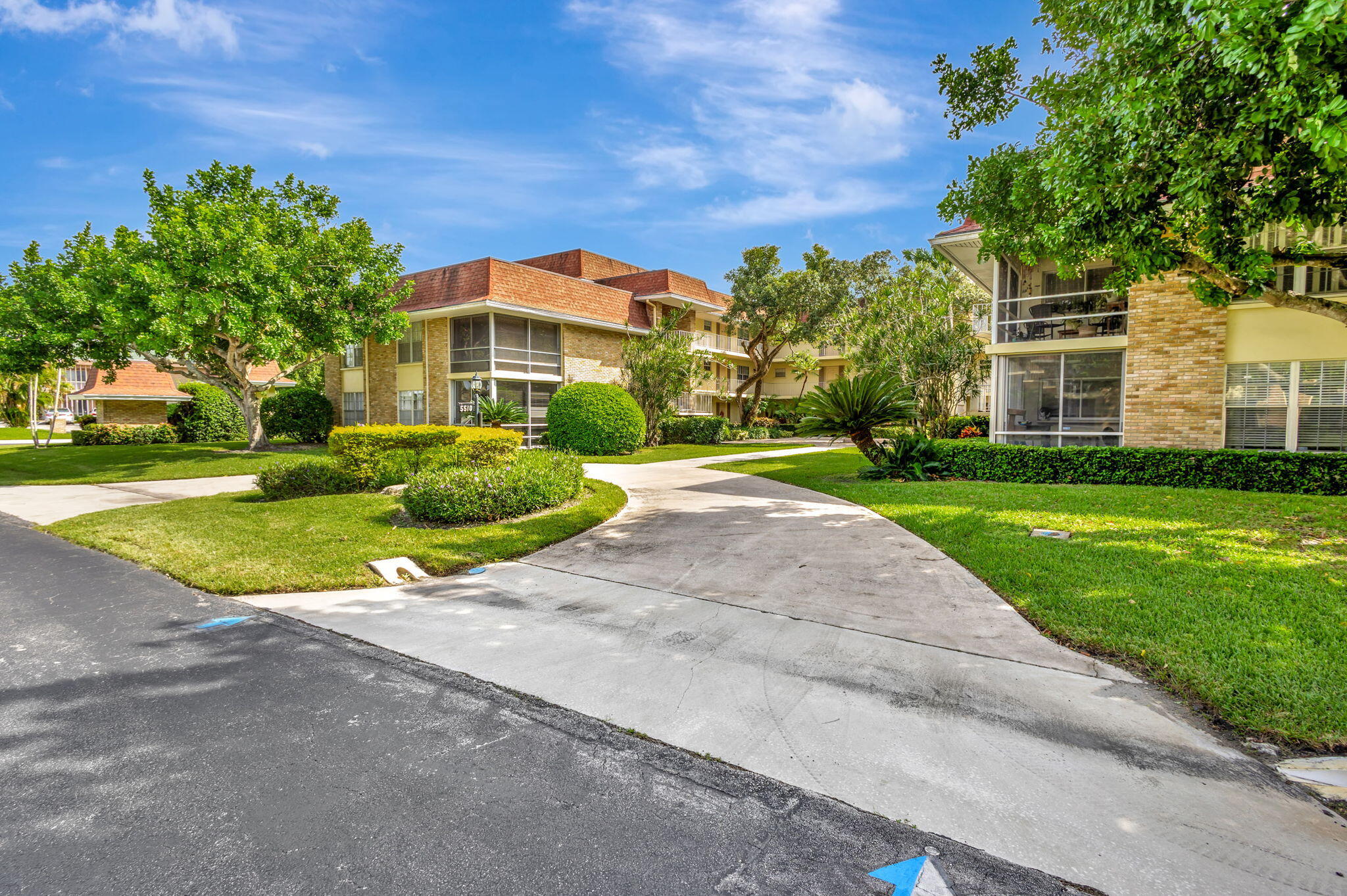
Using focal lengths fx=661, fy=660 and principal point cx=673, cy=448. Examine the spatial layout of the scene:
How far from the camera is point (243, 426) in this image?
97.9 ft

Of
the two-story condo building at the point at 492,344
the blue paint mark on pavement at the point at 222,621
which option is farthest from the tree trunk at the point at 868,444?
the two-story condo building at the point at 492,344

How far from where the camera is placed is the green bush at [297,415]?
25.4 m

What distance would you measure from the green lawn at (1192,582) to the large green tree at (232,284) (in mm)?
17230

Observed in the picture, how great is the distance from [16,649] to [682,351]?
67.4 feet

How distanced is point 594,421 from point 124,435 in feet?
72.7

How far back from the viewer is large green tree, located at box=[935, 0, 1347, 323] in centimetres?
457

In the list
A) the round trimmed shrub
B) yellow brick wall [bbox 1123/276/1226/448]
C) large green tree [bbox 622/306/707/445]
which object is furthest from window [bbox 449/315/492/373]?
yellow brick wall [bbox 1123/276/1226/448]

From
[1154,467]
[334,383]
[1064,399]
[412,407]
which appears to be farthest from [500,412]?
[1154,467]

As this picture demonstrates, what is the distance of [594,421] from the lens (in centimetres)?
2067

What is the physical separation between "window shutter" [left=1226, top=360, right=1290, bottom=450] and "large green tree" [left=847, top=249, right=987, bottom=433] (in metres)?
5.92

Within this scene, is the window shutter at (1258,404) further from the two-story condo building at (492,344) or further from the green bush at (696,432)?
the green bush at (696,432)

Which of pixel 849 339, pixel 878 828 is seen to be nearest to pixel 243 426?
pixel 849 339

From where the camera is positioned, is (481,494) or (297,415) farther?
(297,415)

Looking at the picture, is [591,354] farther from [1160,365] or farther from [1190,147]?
[1190,147]
